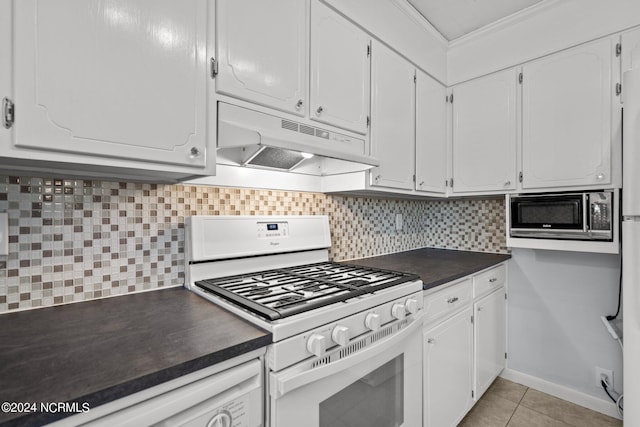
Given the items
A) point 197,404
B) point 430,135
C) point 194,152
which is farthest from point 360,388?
point 430,135

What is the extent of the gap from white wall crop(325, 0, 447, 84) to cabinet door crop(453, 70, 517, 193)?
0.27 metres

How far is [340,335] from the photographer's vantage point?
3.21 ft

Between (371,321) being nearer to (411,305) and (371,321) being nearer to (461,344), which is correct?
(411,305)

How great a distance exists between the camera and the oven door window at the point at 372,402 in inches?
40.6

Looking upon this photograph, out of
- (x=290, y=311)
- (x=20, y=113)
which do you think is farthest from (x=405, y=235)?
(x=20, y=113)

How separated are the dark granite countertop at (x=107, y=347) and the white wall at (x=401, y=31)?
152 cm

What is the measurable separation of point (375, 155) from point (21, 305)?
163 centimetres

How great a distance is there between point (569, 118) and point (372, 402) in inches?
77.2

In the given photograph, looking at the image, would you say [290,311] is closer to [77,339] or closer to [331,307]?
[331,307]

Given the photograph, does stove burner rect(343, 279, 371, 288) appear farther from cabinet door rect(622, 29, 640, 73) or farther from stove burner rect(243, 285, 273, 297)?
cabinet door rect(622, 29, 640, 73)

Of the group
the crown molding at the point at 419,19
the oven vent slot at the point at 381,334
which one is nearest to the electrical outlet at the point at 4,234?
the oven vent slot at the point at 381,334

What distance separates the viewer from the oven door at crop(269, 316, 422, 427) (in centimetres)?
88

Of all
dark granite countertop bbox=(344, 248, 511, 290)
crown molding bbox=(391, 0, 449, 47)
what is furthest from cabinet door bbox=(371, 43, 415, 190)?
dark granite countertop bbox=(344, 248, 511, 290)

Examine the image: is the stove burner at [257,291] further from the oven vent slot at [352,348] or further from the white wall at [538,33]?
the white wall at [538,33]
